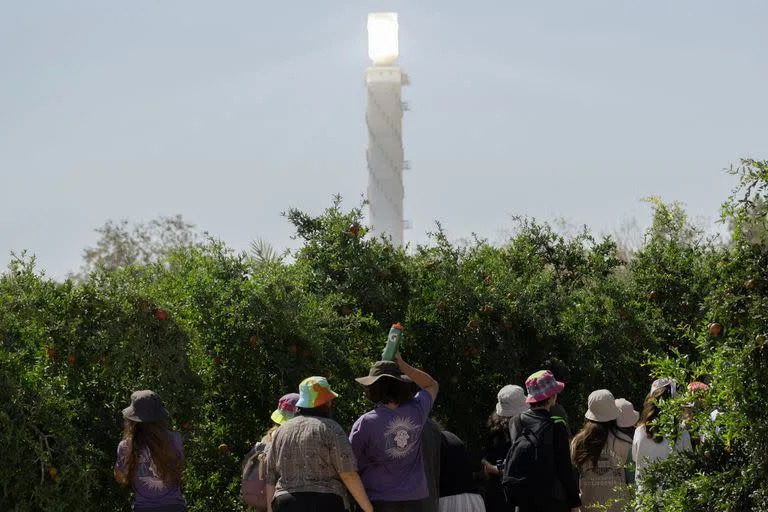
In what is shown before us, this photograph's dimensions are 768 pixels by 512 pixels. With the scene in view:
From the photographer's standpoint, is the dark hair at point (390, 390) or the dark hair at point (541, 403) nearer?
the dark hair at point (390, 390)

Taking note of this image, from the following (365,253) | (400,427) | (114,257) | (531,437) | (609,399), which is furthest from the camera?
(114,257)

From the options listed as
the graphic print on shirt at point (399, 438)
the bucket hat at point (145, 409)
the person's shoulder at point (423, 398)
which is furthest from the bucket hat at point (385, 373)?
the bucket hat at point (145, 409)

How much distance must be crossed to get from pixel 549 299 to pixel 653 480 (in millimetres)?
6770

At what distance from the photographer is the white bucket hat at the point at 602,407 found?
867 centimetres

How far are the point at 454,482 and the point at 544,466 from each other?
1.92 ft

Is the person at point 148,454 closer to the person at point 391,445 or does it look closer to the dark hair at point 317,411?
the dark hair at point 317,411

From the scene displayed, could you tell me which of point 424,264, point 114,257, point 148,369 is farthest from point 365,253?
point 114,257

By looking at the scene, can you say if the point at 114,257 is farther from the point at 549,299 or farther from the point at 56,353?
the point at 56,353

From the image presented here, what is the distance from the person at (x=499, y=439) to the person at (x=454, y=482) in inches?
30.4

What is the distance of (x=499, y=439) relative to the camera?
8953mm

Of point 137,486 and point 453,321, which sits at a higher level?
point 453,321

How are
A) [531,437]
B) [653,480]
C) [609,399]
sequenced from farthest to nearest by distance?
1. [609,399]
2. [531,437]
3. [653,480]

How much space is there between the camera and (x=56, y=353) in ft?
28.9

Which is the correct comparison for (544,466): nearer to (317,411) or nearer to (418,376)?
(418,376)
